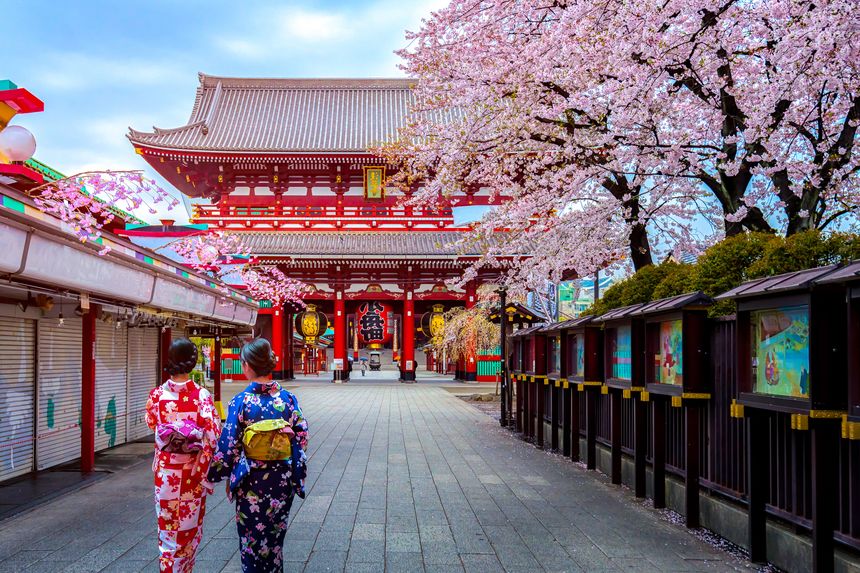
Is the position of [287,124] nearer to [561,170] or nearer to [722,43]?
[561,170]

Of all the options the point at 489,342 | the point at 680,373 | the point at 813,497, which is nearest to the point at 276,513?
the point at 813,497

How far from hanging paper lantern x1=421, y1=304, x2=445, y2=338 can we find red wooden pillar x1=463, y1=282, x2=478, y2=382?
1.36 meters

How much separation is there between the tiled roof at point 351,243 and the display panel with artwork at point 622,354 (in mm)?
21341

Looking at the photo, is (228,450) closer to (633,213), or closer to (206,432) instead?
(206,432)

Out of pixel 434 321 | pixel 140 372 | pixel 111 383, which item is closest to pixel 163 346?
pixel 140 372

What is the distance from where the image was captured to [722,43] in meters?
9.09

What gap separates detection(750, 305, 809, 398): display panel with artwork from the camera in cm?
459

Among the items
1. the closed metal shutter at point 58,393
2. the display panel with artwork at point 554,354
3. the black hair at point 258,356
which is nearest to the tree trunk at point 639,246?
the display panel with artwork at point 554,354

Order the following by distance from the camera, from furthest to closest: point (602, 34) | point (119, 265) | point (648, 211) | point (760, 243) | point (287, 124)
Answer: point (287, 124) → point (648, 211) → point (602, 34) → point (119, 265) → point (760, 243)

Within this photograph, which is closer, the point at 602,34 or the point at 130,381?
the point at 602,34

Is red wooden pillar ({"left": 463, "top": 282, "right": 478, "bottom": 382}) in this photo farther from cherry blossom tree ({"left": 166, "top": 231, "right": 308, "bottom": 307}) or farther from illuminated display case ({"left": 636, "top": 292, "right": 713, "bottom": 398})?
illuminated display case ({"left": 636, "top": 292, "right": 713, "bottom": 398})

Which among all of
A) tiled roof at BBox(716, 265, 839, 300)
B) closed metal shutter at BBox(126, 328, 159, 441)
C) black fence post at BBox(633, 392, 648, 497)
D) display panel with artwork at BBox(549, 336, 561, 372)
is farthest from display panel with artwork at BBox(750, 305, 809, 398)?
closed metal shutter at BBox(126, 328, 159, 441)

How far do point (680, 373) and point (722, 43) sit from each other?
4.76 meters

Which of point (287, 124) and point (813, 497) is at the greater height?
point (287, 124)
